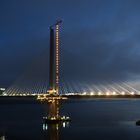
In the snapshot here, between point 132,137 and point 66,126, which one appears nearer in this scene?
point 132,137

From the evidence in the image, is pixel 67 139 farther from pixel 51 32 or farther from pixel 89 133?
pixel 51 32

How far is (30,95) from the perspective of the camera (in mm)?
41156

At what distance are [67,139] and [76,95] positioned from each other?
880 centimetres

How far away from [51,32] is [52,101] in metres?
6.51

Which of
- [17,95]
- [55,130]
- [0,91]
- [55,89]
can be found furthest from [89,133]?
[0,91]

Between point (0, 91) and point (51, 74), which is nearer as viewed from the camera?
point (51, 74)

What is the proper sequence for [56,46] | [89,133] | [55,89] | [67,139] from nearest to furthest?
[67,139] → [89,133] → [55,89] → [56,46]

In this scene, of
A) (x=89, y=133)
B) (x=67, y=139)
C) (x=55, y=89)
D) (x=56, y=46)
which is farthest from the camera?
(x=56, y=46)

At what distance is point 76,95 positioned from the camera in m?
40.5

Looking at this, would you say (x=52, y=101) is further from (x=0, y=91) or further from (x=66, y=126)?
(x=0, y=91)

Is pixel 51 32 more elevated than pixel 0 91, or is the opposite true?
pixel 51 32

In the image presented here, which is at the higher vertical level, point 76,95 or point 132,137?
point 76,95

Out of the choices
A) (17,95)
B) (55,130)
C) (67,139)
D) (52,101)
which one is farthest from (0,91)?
(67,139)

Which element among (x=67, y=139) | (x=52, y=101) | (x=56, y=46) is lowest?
(x=67, y=139)
